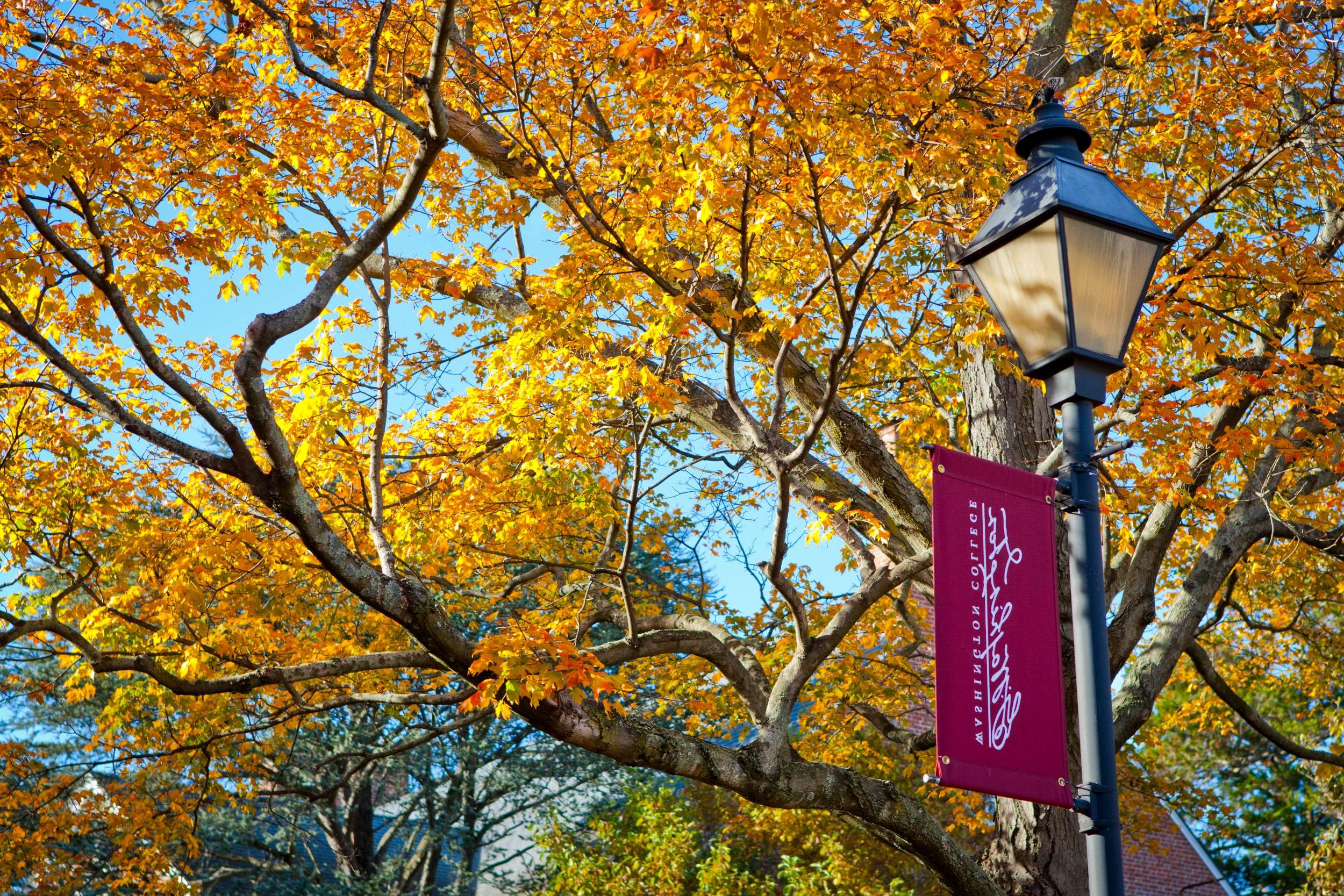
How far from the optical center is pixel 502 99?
936 centimetres

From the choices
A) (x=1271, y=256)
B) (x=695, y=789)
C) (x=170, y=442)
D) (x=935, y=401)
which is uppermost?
(x=1271, y=256)

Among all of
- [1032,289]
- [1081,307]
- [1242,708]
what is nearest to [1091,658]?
[1081,307]

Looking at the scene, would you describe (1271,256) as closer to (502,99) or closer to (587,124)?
(587,124)

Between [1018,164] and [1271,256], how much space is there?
3209 millimetres

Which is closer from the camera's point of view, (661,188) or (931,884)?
(661,188)

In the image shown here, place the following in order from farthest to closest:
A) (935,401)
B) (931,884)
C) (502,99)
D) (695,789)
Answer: (695,789) < (931,884) < (935,401) < (502,99)

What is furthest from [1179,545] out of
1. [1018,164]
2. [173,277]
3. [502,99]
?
[173,277]

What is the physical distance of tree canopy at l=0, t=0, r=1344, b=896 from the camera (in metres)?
6.72

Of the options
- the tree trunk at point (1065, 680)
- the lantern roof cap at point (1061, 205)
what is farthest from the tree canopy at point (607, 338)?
the lantern roof cap at point (1061, 205)

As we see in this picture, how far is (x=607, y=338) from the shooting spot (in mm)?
8883

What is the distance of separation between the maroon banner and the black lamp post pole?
0.51m

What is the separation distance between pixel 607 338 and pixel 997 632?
4.87 meters

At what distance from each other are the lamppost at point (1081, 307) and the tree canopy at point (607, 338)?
94.2 inches

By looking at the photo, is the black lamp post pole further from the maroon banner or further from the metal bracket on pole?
the maroon banner
